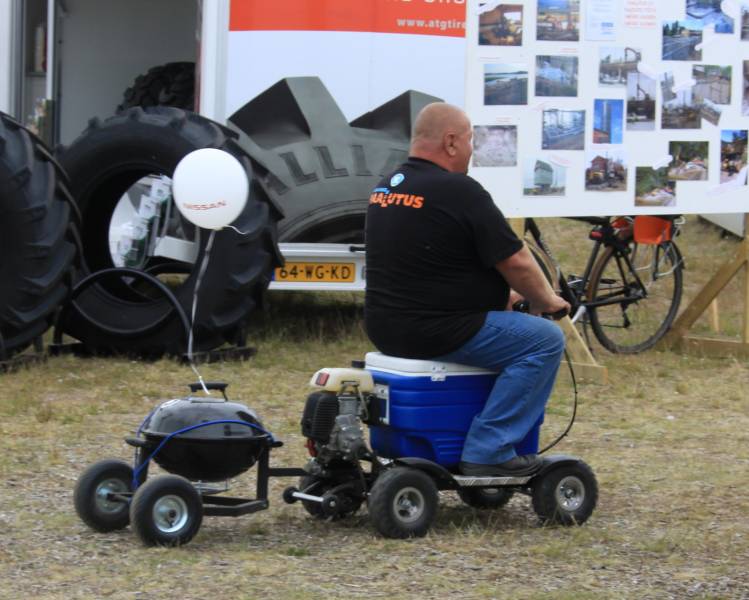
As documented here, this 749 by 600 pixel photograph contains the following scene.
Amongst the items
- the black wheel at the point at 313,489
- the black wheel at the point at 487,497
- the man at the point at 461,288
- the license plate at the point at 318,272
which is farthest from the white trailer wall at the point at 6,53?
the black wheel at the point at 487,497

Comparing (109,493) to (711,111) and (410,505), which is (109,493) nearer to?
(410,505)

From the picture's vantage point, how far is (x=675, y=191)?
26.7 ft

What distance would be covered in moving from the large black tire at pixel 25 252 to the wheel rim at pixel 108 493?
2819mm

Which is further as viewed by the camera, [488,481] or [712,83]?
[712,83]

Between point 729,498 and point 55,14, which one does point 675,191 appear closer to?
point 729,498

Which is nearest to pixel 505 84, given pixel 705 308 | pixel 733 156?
pixel 733 156

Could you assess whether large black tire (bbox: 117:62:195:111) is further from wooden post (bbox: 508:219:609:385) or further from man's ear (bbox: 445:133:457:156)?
man's ear (bbox: 445:133:457:156)

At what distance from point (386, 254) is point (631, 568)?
129 cm

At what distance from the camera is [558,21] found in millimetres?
7551

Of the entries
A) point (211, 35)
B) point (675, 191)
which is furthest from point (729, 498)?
point (211, 35)

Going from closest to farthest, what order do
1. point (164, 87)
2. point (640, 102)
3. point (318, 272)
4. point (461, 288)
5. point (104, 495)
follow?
point (104, 495)
point (461, 288)
point (640, 102)
point (318, 272)
point (164, 87)

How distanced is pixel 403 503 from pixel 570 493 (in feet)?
2.17

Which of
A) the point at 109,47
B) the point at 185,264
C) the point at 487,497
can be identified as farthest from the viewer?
the point at 109,47

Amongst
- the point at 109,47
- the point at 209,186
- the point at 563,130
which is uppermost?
the point at 109,47
